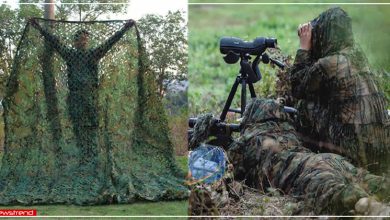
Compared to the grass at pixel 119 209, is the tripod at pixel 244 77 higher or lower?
higher

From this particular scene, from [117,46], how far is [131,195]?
1072 mm

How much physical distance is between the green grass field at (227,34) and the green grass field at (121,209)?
1119 millimetres

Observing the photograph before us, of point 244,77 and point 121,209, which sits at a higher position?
point 244,77

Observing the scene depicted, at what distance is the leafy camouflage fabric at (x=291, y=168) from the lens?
11.8 ft

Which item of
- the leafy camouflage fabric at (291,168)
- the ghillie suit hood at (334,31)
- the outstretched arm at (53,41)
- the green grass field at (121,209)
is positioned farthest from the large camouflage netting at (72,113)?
the ghillie suit hood at (334,31)

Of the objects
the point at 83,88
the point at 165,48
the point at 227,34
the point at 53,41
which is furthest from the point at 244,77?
the point at 227,34

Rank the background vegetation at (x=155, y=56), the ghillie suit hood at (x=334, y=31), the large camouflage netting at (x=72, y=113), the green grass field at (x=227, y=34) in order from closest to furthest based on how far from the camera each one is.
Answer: the ghillie suit hood at (x=334, y=31) < the background vegetation at (x=155, y=56) < the large camouflage netting at (x=72, y=113) < the green grass field at (x=227, y=34)

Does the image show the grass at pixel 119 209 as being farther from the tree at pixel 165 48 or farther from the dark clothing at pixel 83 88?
the tree at pixel 165 48

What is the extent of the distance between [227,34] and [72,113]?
1926mm

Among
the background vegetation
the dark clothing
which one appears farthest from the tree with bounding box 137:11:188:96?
the dark clothing

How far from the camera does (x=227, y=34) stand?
6.12 meters

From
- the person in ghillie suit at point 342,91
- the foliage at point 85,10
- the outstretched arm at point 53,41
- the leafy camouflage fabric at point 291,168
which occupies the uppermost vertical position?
the foliage at point 85,10

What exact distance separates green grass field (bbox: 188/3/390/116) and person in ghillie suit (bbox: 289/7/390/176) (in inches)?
15.4

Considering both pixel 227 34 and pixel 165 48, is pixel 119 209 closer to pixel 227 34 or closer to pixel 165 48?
pixel 165 48
